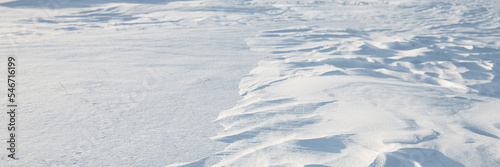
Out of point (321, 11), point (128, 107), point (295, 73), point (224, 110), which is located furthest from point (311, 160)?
point (321, 11)

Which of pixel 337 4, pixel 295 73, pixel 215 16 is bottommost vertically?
pixel 295 73

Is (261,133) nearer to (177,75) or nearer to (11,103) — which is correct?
(177,75)

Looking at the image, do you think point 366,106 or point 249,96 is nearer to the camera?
point 366,106

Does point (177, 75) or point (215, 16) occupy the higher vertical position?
point (215, 16)

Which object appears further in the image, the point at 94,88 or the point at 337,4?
the point at 337,4

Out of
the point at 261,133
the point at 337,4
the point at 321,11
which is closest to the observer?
the point at 261,133

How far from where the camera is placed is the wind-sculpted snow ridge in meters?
1.61

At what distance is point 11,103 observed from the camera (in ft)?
6.84

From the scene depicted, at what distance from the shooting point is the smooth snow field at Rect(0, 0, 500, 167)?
5.28 feet

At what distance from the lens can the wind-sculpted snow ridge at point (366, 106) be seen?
1.61 m

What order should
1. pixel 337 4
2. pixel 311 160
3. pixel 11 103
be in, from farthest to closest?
pixel 337 4 → pixel 11 103 → pixel 311 160

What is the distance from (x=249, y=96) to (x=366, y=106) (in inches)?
29.1

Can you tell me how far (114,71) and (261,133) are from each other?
63.4 inches

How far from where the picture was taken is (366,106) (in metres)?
2.19
